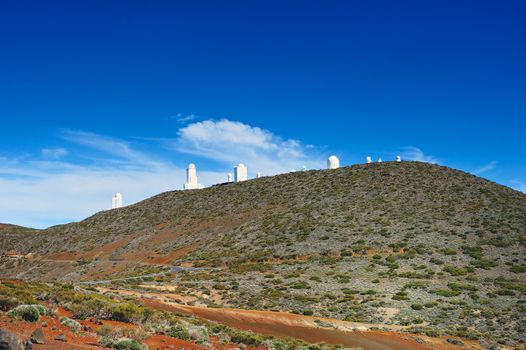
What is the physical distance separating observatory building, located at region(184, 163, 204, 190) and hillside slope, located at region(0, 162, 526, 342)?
4.84 meters

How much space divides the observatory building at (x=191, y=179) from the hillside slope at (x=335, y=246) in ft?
15.9

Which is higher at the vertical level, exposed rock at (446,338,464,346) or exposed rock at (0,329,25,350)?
exposed rock at (0,329,25,350)

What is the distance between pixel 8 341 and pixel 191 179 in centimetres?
8754

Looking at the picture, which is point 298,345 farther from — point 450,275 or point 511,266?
point 511,266

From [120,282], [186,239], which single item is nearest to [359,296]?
[120,282]

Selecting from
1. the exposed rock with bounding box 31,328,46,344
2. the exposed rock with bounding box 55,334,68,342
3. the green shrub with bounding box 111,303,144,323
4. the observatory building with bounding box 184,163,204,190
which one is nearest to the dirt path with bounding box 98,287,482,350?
the green shrub with bounding box 111,303,144,323

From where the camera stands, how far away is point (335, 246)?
4744cm

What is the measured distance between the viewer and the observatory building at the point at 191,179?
9469cm

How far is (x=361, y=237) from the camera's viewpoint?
48812 mm

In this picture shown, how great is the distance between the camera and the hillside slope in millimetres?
30219

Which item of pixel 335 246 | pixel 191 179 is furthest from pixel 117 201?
pixel 335 246

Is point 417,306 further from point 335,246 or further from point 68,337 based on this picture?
point 68,337

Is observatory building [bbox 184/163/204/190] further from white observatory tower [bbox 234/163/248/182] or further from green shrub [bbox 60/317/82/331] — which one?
green shrub [bbox 60/317/82/331]

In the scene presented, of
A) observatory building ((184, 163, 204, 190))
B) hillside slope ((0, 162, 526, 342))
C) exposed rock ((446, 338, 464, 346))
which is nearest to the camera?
exposed rock ((446, 338, 464, 346))
